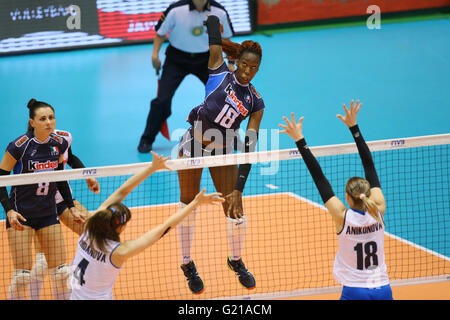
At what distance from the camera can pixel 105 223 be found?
521 centimetres

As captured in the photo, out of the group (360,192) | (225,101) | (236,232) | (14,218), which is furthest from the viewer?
(236,232)

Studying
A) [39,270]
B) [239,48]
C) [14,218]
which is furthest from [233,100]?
[39,270]

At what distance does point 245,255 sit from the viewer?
864cm

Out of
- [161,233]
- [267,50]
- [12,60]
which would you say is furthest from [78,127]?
[161,233]

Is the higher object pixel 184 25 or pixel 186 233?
pixel 184 25

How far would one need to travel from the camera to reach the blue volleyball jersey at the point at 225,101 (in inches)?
276

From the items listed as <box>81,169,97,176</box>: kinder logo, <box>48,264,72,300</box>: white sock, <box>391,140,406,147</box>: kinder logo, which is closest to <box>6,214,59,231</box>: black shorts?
<box>48,264,72,300</box>: white sock

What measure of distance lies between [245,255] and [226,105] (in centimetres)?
253

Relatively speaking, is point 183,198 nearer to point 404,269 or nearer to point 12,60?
point 404,269

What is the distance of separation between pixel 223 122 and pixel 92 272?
2486 mm

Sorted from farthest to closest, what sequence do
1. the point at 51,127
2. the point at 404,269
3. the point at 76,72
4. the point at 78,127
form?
the point at 76,72, the point at 78,127, the point at 404,269, the point at 51,127

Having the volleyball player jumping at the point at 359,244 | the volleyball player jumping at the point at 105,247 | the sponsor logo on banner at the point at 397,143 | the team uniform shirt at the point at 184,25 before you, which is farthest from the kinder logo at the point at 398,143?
the team uniform shirt at the point at 184,25

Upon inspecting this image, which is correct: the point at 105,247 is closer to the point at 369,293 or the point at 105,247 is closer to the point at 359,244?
the point at 359,244

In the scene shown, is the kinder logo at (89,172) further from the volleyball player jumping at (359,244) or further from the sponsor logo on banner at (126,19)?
the sponsor logo on banner at (126,19)
